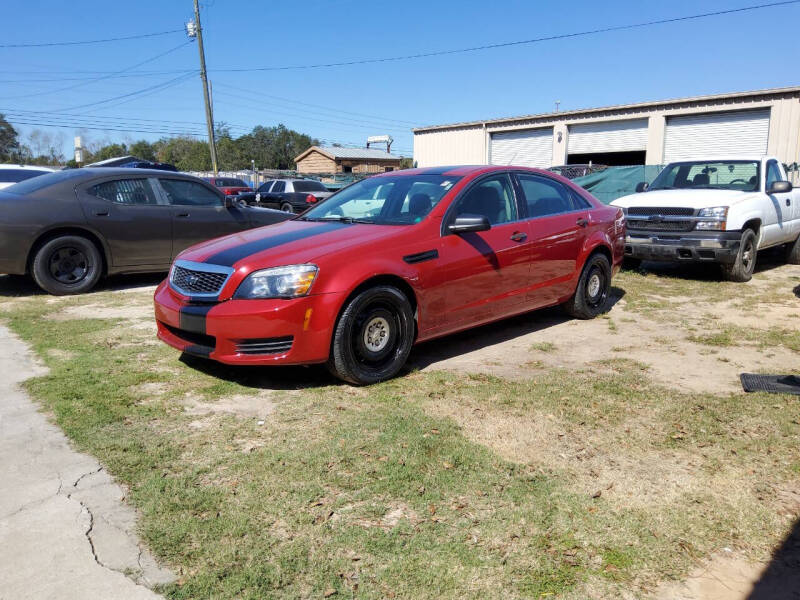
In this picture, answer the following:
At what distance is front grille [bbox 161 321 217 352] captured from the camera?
14.9ft

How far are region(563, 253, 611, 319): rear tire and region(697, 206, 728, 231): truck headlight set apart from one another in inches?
108

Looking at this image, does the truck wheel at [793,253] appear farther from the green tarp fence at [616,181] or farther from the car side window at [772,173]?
the green tarp fence at [616,181]

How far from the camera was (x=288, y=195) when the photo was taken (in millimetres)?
24422

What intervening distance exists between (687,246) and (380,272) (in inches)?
241

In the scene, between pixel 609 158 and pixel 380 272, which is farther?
pixel 609 158

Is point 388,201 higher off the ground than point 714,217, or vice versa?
point 388,201

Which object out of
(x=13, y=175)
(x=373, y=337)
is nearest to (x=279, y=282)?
(x=373, y=337)

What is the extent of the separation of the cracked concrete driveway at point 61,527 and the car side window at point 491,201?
3287mm

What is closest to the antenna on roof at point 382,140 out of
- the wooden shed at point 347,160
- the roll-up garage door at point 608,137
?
the wooden shed at point 347,160

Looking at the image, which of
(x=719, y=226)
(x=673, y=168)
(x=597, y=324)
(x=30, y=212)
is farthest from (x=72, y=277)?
(x=673, y=168)

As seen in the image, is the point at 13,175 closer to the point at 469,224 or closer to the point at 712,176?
the point at 469,224

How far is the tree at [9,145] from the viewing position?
76.1 m

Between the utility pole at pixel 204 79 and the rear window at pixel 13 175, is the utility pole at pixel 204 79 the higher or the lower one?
the higher one

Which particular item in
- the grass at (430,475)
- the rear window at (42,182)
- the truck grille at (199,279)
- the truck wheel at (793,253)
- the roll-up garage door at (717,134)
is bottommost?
the grass at (430,475)
